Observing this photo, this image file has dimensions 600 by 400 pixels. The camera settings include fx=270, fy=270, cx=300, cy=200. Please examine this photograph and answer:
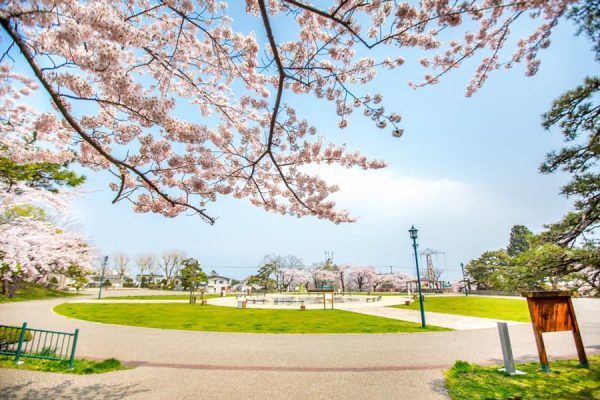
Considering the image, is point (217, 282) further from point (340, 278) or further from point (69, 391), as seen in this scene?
point (69, 391)

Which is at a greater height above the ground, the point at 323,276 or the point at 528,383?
the point at 323,276

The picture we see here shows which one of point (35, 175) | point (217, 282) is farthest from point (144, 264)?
point (35, 175)

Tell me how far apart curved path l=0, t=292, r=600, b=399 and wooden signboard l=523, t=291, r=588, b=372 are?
169cm

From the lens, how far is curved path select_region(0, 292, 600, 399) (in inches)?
217

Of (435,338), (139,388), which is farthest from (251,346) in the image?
(435,338)

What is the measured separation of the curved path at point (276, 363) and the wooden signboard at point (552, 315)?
1.69 metres

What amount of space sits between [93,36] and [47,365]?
29.0 ft

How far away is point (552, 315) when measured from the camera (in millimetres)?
6496

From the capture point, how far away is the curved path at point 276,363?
550 cm

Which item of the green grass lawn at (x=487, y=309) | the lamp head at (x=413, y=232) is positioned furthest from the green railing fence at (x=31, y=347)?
the green grass lawn at (x=487, y=309)

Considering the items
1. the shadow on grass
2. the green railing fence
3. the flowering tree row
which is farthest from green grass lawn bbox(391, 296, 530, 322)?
the flowering tree row

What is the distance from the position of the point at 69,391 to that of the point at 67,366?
214 cm

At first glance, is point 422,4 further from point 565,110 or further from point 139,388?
point 139,388

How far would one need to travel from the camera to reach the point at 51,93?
10.8 feet
